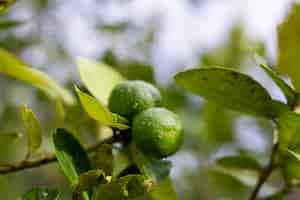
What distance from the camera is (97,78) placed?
1059mm

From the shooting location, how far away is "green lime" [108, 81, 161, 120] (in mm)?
939

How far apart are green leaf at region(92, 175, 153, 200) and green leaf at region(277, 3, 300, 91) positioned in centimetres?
36

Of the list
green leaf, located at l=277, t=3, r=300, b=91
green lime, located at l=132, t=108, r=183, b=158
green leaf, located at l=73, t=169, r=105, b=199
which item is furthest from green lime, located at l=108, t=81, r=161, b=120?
A: green leaf, located at l=277, t=3, r=300, b=91

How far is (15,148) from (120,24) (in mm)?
539

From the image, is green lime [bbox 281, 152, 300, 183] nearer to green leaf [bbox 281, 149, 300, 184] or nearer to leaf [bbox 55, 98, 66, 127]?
green leaf [bbox 281, 149, 300, 184]

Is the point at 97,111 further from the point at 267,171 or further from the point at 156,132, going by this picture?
the point at 267,171

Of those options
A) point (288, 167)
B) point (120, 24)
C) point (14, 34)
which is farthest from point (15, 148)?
point (288, 167)

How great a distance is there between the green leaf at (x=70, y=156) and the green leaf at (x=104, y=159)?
2 cm

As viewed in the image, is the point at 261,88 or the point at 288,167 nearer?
the point at 261,88

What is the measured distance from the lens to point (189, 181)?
2.28m

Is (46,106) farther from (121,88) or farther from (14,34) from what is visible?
(121,88)

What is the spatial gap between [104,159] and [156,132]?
0.09 metres

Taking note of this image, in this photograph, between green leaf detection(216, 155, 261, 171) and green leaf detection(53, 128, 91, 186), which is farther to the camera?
green leaf detection(216, 155, 261, 171)

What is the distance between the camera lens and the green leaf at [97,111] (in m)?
0.83
